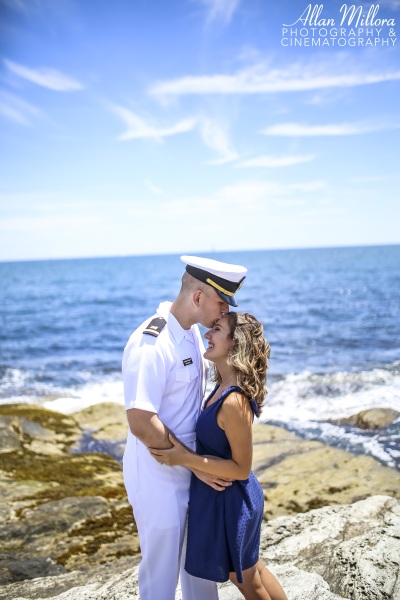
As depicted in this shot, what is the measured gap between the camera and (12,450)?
939cm

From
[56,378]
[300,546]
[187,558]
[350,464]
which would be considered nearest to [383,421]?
[350,464]

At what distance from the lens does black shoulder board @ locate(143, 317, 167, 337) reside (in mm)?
3389

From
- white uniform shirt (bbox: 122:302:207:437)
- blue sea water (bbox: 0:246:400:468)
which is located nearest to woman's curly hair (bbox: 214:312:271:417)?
white uniform shirt (bbox: 122:302:207:437)

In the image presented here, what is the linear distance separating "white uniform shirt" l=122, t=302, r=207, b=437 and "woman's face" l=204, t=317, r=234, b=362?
0.53 feet

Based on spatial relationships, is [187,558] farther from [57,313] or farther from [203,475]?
[57,313]

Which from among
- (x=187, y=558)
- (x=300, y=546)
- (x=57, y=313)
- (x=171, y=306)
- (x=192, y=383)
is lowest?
(x=57, y=313)

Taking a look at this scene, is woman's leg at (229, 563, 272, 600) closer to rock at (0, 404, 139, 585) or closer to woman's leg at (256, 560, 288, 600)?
woman's leg at (256, 560, 288, 600)

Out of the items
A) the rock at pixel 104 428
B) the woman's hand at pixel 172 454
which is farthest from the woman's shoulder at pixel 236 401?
the rock at pixel 104 428

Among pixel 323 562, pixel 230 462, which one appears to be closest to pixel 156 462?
pixel 230 462

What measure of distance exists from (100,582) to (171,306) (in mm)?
2978

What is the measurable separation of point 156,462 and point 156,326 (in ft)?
2.92

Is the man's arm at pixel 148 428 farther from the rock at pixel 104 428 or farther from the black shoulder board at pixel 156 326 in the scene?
the rock at pixel 104 428

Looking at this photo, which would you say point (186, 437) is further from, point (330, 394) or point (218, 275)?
point (330, 394)

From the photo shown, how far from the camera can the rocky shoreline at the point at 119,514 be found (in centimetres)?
445
